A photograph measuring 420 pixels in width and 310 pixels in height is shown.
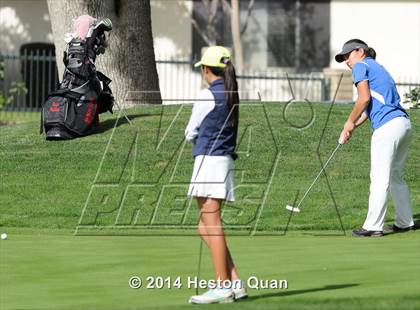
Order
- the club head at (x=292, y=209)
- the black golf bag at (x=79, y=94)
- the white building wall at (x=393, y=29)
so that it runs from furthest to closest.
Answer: the white building wall at (x=393, y=29), the black golf bag at (x=79, y=94), the club head at (x=292, y=209)

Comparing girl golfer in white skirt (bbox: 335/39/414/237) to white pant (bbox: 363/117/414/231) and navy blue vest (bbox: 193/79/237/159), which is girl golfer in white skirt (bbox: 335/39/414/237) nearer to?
white pant (bbox: 363/117/414/231)

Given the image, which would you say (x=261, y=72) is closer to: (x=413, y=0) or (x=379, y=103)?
(x=413, y=0)

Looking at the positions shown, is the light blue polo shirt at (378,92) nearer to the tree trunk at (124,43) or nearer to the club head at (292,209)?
the club head at (292,209)

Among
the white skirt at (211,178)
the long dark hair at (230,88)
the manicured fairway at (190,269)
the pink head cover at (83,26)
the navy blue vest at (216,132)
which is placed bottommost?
the manicured fairway at (190,269)

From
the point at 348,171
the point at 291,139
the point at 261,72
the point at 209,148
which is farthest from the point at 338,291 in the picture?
the point at 261,72

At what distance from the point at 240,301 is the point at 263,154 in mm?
8523

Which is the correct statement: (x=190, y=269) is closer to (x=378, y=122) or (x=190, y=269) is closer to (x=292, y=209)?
(x=378, y=122)

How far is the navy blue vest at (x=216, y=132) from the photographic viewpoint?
8961mm

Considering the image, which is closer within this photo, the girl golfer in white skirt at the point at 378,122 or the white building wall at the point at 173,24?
the girl golfer in white skirt at the point at 378,122

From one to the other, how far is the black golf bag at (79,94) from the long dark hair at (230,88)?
824 cm

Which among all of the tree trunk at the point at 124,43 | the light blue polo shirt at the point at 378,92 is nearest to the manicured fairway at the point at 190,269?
the light blue polo shirt at the point at 378,92

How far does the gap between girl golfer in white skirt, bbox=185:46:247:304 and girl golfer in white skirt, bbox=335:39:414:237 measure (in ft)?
12.2

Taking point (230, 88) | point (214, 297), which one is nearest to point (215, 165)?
point (230, 88)

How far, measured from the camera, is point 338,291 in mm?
9383
